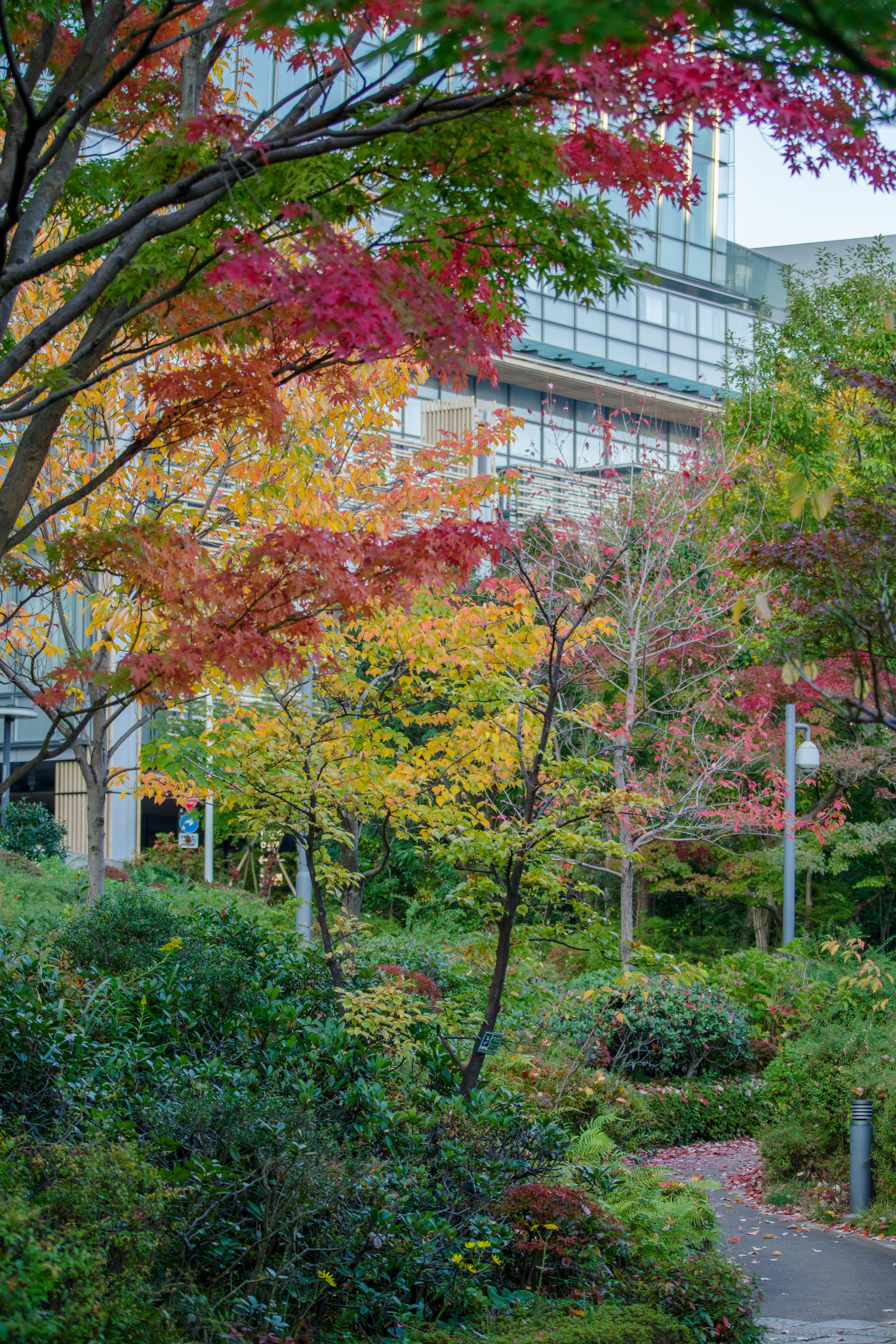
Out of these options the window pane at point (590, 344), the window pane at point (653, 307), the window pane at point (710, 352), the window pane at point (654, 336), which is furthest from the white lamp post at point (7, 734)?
the window pane at point (710, 352)

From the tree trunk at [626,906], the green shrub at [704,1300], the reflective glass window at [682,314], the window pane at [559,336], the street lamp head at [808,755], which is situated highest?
the reflective glass window at [682,314]

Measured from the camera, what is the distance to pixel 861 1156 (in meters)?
9.42

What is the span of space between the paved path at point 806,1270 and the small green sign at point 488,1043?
210 centimetres

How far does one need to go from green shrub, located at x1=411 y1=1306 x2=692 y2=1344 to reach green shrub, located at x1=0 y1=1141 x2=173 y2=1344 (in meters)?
1.37

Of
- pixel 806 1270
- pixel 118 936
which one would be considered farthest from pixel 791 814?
pixel 118 936

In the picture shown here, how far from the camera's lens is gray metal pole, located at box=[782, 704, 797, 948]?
17.7 meters

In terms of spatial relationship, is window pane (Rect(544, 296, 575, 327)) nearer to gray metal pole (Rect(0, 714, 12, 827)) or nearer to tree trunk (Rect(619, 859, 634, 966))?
gray metal pole (Rect(0, 714, 12, 827))

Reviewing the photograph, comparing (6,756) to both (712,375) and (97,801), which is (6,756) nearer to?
(97,801)

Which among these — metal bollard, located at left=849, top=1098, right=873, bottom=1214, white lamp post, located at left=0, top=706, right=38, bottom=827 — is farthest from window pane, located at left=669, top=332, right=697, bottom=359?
metal bollard, located at left=849, top=1098, right=873, bottom=1214

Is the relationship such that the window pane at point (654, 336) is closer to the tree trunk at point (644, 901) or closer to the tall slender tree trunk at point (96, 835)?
the tree trunk at point (644, 901)

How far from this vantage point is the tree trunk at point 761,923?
23.1m

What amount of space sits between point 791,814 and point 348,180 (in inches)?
549

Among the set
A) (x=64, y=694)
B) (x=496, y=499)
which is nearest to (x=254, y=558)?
(x=64, y=694)

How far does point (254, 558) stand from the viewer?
19.5 ft
